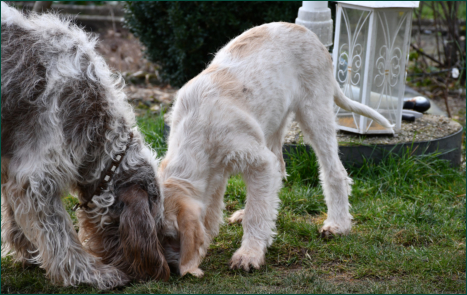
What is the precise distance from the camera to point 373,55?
5.49 m

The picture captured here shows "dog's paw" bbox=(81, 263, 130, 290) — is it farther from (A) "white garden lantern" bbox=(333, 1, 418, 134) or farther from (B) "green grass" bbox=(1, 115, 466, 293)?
(A) "white garden lantern" bbox=(333, 1, 418, 134)

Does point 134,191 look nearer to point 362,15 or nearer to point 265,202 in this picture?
point 265,202

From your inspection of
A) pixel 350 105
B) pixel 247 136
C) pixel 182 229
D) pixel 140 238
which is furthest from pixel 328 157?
pixel 140 238

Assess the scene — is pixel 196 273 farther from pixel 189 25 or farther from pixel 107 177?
pixel 189 25

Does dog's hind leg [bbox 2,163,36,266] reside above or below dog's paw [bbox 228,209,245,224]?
above

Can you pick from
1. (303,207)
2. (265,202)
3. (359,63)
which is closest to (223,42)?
(359,63)

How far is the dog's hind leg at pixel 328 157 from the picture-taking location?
170 inches

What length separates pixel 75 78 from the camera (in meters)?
3.22

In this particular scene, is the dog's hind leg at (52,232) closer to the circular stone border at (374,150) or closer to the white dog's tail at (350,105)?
the white dog's tail at (350,105)

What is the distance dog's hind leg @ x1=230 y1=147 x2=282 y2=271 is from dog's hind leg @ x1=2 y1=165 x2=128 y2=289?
906 millimetres

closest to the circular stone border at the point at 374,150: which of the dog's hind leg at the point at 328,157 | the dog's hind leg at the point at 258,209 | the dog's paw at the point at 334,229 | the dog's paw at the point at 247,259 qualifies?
the dog's hind leg at the point at 328,157

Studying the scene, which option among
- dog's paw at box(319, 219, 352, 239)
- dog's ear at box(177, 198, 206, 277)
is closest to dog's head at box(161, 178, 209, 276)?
dog's ear at box(177, 198, 206, 277)

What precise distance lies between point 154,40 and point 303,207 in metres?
4.10

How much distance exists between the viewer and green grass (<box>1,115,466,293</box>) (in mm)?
3424
